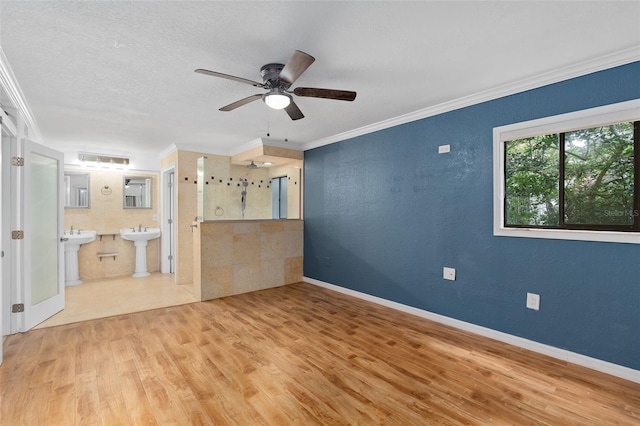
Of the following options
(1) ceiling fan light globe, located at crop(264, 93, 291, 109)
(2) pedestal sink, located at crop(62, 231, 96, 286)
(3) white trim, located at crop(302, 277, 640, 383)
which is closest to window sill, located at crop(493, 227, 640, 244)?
(3) white trim, located at crop(302, 277, 640, 383)

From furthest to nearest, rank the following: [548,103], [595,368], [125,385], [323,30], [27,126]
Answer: [27,126] → [548,103] → [595,368] → [125,385] → [323,30]

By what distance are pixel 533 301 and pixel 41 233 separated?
209 inches

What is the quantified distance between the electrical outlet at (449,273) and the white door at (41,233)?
4556 millimetres

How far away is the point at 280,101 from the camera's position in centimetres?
247

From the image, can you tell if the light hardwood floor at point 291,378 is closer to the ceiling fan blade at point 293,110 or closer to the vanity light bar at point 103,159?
the ceiling fan blade at point 293,110

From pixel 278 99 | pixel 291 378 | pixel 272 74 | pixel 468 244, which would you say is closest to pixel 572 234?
pixel 468 244

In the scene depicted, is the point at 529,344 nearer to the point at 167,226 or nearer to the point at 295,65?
the point at 295,65

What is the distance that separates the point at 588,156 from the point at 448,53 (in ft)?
4.96

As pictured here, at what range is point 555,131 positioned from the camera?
2646 mm

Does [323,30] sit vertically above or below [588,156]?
above

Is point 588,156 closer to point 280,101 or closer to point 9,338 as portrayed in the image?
point 280,101

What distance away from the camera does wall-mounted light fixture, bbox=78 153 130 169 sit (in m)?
5.39

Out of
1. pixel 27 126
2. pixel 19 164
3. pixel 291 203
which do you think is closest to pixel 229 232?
pixel 291 203

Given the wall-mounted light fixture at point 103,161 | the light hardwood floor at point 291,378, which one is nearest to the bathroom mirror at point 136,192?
the wall-mounted light fixture at point 103,161
